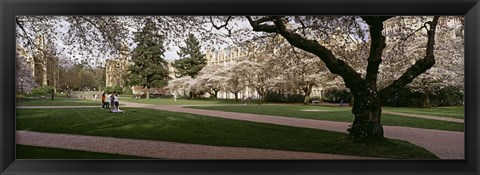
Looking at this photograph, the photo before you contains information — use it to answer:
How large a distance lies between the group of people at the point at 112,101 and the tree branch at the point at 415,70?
3445mm

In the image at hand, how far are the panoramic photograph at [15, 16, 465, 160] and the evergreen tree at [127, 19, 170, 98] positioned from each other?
0.01 m

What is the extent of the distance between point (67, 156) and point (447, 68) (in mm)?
4920

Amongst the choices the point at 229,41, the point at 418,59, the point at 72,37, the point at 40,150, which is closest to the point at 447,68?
the point at 418,59

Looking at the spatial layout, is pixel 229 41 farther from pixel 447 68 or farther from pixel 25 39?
pixel 447 68

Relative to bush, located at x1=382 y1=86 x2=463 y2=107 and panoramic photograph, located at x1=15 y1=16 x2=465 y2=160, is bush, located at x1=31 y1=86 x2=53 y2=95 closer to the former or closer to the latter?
panoramic photograph, located at x1=15 y1=16 x2=465 y2=160

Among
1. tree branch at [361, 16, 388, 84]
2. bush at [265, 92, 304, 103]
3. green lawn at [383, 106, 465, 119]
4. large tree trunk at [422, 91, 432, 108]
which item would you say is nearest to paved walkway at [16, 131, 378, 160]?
bush at [265, 92, 304, 103]

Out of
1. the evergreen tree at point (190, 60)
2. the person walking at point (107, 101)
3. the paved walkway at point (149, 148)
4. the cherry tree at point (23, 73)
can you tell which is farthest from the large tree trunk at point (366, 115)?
the cherry tree at point (23, 73)

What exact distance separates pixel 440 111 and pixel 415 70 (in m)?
0.65

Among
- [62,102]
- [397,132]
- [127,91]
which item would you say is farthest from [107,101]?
[397,132]

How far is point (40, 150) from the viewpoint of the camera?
454 centimetres

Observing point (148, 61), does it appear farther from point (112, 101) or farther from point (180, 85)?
point (112, 101)

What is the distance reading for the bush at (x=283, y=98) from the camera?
16.1 feet

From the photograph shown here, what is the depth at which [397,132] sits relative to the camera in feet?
15.8
